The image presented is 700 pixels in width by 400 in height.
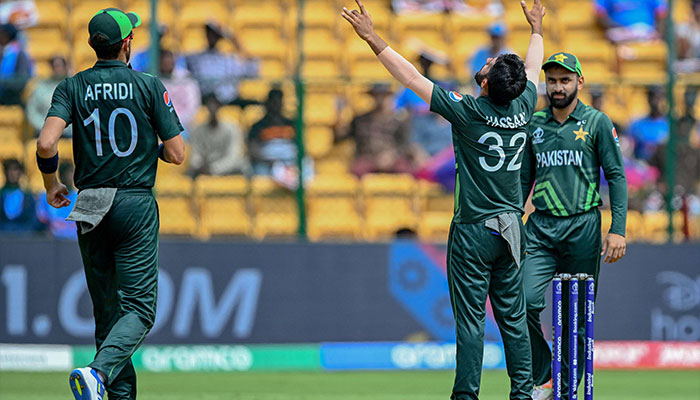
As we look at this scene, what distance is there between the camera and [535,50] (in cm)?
736

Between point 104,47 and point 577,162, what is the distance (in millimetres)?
3191

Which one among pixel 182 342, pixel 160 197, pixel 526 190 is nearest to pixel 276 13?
pixel 160 197

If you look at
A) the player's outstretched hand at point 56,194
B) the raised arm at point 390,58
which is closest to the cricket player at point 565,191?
the raised arm at point 390,58

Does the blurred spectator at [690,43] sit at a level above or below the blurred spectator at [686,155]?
above

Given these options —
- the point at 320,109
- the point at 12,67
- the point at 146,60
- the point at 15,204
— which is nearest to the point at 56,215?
the point at 15,204

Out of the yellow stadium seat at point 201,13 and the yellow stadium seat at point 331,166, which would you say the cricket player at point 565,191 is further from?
the yellow stadium seat at point 201,13

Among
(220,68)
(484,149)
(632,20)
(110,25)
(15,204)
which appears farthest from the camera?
(632,20)

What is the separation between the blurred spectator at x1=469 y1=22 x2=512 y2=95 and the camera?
13.1 m

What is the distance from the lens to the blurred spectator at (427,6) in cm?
1456

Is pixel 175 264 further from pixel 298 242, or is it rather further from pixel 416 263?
pixel 416 263

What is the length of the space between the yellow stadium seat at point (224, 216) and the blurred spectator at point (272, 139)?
1.30 ft

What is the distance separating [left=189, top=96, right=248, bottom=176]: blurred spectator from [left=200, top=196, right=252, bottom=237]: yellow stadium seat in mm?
296

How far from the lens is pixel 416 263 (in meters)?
11.7

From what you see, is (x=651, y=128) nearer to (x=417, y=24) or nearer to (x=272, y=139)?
(x=417, y=24)
